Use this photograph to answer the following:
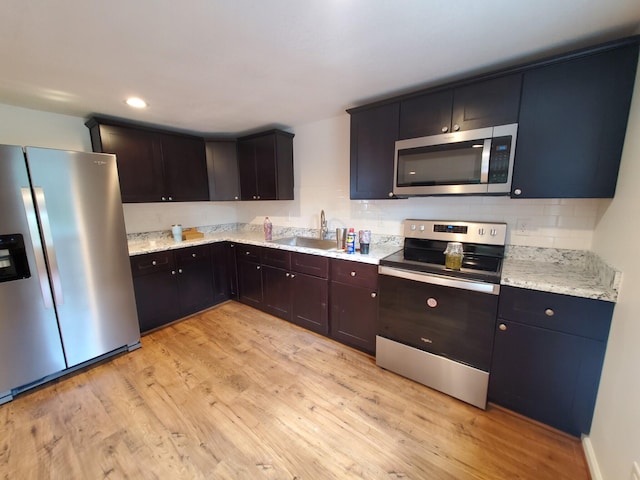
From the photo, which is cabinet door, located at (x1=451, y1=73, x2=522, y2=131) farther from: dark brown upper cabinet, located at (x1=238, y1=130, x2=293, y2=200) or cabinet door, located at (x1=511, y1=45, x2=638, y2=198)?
dark brown upper cabinet, located at (x1=238, y1=130, x2=293, y2=200)

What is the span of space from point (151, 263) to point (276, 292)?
1.30 meters

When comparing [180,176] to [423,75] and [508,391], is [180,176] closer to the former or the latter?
[423,75]

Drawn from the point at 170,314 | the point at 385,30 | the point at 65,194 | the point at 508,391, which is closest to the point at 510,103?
the point at 385,30

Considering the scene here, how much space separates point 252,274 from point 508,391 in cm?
257

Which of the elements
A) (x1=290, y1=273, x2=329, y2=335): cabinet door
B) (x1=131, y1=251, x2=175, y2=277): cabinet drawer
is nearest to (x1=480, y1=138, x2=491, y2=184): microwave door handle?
(x1=290, y1=273, x2=329, y2=335): cabinet door

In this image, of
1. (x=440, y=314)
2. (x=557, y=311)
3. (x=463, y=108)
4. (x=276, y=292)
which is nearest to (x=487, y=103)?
(x=463, y=108)

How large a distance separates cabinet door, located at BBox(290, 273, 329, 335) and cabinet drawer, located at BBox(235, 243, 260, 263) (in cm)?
58

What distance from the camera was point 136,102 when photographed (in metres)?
2.18

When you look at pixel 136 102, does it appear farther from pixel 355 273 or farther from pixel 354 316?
pixel 354 316

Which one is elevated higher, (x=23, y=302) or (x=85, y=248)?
(x=85, y=248)

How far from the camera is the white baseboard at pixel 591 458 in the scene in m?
1.29

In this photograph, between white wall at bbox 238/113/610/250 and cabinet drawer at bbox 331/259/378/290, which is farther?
cabinet drawer at bbox 331/259/378/290

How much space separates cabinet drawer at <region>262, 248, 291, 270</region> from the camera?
8.93ft

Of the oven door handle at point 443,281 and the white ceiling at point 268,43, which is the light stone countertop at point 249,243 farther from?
the white ceiling at point 268,43
